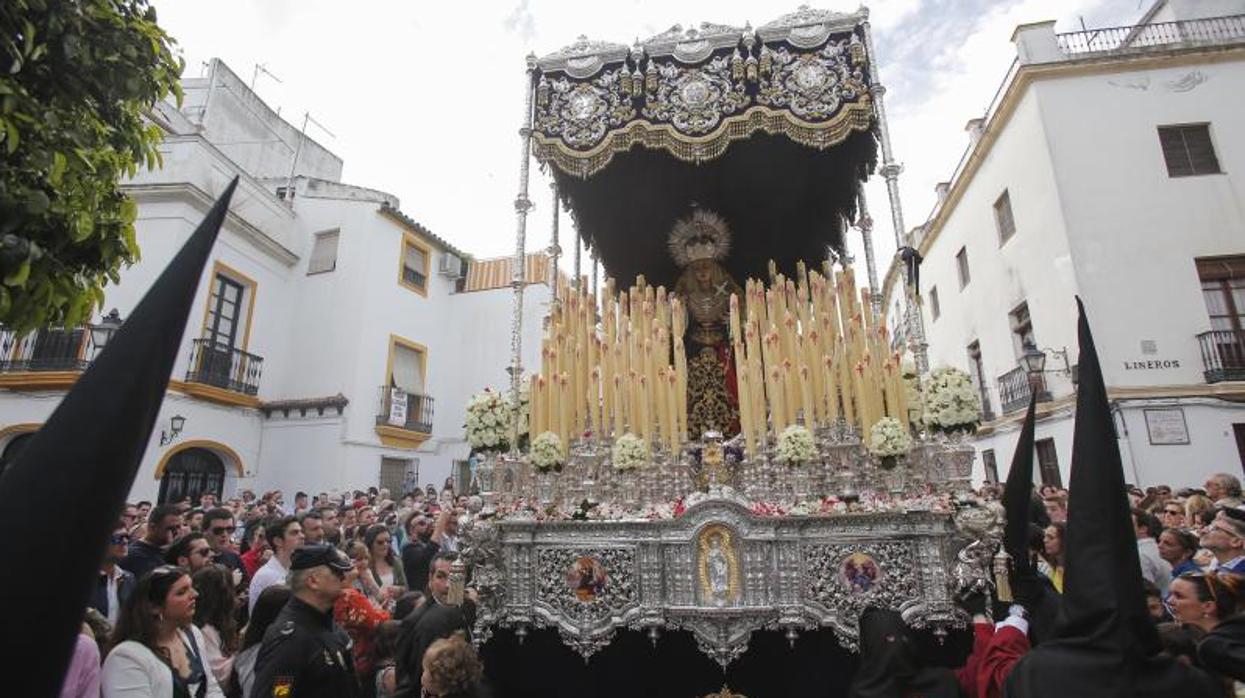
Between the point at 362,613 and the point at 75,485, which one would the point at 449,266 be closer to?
the point at 362,613

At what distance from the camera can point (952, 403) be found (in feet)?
14.1

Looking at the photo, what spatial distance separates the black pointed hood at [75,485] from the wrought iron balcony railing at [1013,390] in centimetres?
1497

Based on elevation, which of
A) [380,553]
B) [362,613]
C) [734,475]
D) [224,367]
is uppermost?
[224,367]

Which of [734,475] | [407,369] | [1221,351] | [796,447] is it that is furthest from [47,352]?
[1221,351]

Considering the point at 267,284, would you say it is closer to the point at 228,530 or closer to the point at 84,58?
the point at 228,530

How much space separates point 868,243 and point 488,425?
14.3 feet

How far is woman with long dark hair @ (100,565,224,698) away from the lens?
250 cm

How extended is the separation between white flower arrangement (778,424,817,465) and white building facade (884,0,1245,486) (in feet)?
20.7

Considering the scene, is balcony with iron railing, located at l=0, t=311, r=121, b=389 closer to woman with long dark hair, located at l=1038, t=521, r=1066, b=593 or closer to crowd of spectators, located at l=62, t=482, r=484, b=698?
crowd of spectators, located at l=62, t=482, r=484, b=698

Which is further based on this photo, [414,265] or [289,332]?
[414,265]

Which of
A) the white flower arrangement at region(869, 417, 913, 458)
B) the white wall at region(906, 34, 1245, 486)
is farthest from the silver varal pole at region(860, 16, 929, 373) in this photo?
the white wall at region(906, 34, 1245, 486)

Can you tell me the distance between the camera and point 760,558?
13.9ft

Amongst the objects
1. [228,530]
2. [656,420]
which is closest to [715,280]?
[656,420]

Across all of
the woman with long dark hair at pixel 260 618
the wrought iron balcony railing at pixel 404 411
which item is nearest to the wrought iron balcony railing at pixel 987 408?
the wrought iron balcony railing at pixel 404 411
